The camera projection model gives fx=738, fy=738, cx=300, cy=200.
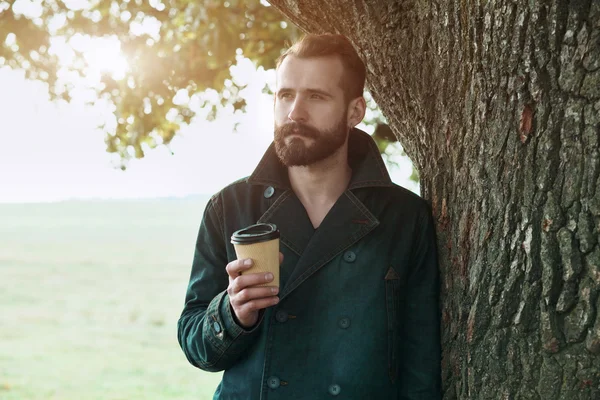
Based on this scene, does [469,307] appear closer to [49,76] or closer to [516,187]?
[516,187]

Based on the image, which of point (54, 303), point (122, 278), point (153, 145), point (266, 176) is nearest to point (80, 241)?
point (122, 278)

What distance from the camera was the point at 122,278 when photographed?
2681cm

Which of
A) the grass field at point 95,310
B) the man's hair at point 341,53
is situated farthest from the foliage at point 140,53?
the grass field at point 95,310

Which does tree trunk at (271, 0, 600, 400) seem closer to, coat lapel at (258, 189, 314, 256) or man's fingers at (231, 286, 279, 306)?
coat lapel at (258, 189, 314, 256)

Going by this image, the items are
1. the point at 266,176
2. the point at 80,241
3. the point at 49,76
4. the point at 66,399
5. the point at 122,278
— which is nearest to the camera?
the point at 266,176

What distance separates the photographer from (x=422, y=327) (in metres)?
2.90

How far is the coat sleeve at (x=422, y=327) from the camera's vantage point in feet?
9.45

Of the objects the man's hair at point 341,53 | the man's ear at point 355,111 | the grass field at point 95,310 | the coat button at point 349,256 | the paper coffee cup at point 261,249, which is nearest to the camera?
the paper coffee cup at point 261,249

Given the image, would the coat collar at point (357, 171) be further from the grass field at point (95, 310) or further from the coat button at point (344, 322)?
the grass field at point (95, 310)

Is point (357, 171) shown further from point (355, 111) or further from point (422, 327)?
point (422, 327)

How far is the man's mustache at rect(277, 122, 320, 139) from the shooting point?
2.99 metres

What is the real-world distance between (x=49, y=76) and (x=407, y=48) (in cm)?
574

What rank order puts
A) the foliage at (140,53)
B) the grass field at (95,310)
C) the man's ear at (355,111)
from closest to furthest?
1. the man's ear at (355,111)
2. the foliage at (140,53)
3. the grass field at (95,310)

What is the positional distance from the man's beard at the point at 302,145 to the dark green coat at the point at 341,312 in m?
0.18
